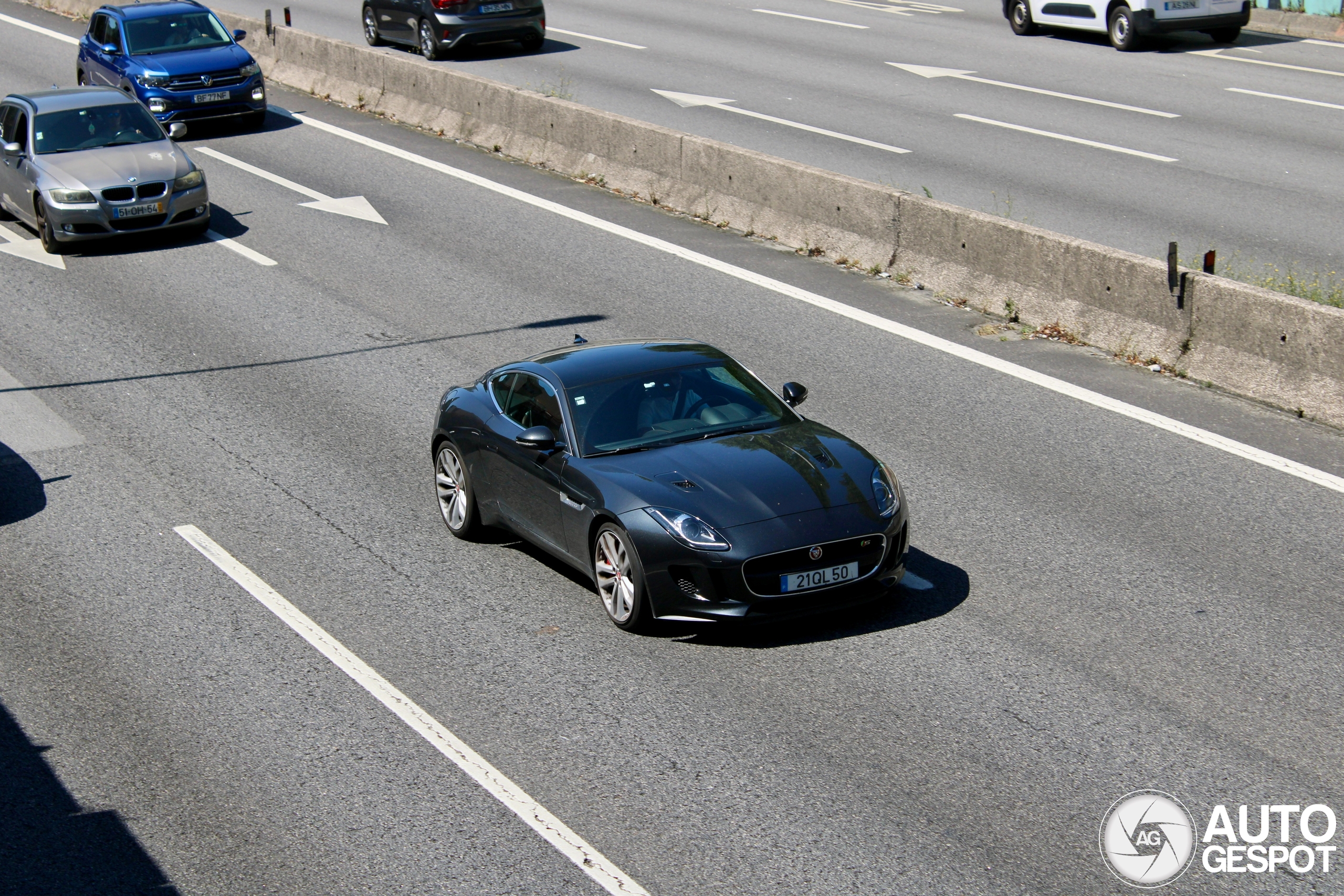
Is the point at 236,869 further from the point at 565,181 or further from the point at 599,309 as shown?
the point at 565,181

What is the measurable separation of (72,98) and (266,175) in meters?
2.75

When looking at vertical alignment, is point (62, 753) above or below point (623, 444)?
below

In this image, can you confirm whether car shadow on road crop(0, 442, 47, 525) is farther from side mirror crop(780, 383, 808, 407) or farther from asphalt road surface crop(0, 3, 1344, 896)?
side mirror crop(780, 383, 808, 407)

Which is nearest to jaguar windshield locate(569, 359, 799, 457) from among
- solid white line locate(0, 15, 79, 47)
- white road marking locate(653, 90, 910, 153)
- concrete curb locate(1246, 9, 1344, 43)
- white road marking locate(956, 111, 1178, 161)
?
white road marking locate(653, 90, 910, 153)

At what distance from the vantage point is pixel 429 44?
27.1m

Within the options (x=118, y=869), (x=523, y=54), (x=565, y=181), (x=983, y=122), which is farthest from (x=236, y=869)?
(x=523, y=54)

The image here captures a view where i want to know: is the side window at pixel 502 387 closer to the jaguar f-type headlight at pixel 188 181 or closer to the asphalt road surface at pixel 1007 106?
the asphalt road surface at pixel 1007 106

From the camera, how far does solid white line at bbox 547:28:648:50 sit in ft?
91.5

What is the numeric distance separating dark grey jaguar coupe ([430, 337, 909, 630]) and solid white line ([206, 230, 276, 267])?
7668 mm

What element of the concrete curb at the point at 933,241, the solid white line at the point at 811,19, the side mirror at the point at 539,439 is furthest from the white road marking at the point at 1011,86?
the side mirror at the point at 539,439

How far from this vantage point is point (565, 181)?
19.5 m

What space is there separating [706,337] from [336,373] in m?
3.27

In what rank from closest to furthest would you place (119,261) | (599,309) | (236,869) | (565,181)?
(236,869), (599,309), (119,261), (565,181)

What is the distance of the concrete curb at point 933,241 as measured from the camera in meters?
10.8
